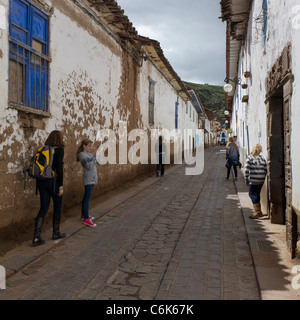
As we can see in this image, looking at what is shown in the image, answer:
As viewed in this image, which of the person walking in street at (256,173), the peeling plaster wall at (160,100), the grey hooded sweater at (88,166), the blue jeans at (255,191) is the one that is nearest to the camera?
the grey hooded sweater at (88,166)

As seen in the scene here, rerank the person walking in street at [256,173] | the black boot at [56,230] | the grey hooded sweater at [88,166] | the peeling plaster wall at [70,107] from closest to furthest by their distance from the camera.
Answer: the peeling plaster wall at [70,107]
the black boot at [56,230]
the grey hooded sweater at [88,166]
the person walking in street at [256,173]

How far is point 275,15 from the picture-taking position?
16.1ft

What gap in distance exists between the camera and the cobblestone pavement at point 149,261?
329 centimetres

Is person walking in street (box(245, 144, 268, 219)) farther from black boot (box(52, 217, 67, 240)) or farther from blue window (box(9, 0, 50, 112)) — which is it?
blue window (box(9, 0, 50, 112))

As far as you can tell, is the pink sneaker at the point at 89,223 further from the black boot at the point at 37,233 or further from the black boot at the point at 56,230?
the black boot at the point at 37,233

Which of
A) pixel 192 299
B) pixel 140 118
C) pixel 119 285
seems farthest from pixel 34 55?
pixel 140 118

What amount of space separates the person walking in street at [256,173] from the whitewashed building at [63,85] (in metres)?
3.60

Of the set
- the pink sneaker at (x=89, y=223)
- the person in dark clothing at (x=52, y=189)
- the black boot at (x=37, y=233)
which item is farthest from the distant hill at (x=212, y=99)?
the black boot at (x=37, y=233)

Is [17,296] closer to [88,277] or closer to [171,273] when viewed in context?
[88,277]

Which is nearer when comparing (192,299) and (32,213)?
(192,299)

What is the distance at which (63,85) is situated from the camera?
608cm

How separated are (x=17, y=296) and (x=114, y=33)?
7538 millimetres

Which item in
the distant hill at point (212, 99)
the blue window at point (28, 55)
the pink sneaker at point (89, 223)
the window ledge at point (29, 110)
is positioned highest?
the distant hill at point (212, 99)

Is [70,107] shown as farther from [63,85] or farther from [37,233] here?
[37,233]
